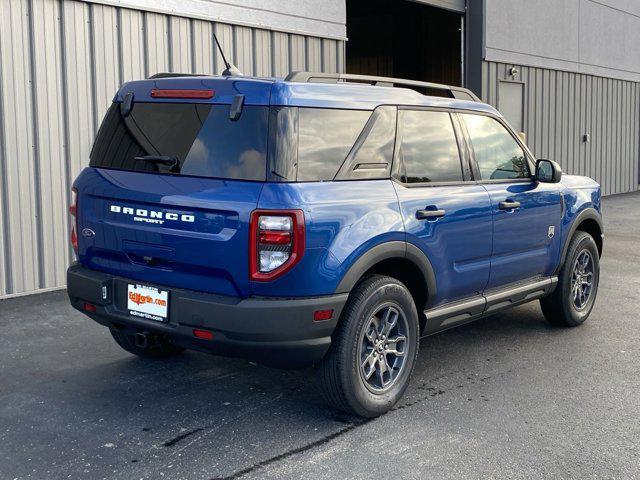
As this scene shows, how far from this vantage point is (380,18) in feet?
66.4

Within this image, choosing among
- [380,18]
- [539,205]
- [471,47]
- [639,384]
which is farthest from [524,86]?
[639,384]

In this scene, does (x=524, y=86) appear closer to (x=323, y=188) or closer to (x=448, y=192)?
(x=448, y=192)

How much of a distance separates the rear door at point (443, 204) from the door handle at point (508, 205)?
132mm

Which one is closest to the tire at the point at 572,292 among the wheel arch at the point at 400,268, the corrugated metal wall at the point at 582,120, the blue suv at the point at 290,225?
the blue suv at the point at 290,225

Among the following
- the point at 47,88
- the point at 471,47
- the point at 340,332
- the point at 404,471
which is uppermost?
the point at 471,47

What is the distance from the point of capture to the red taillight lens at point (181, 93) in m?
4.30

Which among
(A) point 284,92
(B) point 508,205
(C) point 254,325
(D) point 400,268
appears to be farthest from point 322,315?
(B) point 508,205

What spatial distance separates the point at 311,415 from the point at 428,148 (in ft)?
5.85

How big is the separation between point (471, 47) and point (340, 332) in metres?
11.0

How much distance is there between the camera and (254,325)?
395 cm

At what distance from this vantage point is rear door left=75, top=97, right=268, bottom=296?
13.1 feet

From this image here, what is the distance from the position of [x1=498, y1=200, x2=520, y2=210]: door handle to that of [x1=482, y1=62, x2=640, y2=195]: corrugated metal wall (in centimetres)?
903

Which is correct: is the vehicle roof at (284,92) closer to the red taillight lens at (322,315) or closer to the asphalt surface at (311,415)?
the red taillight lens at (322,315)

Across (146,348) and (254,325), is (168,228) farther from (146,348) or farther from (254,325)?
(146,348)
